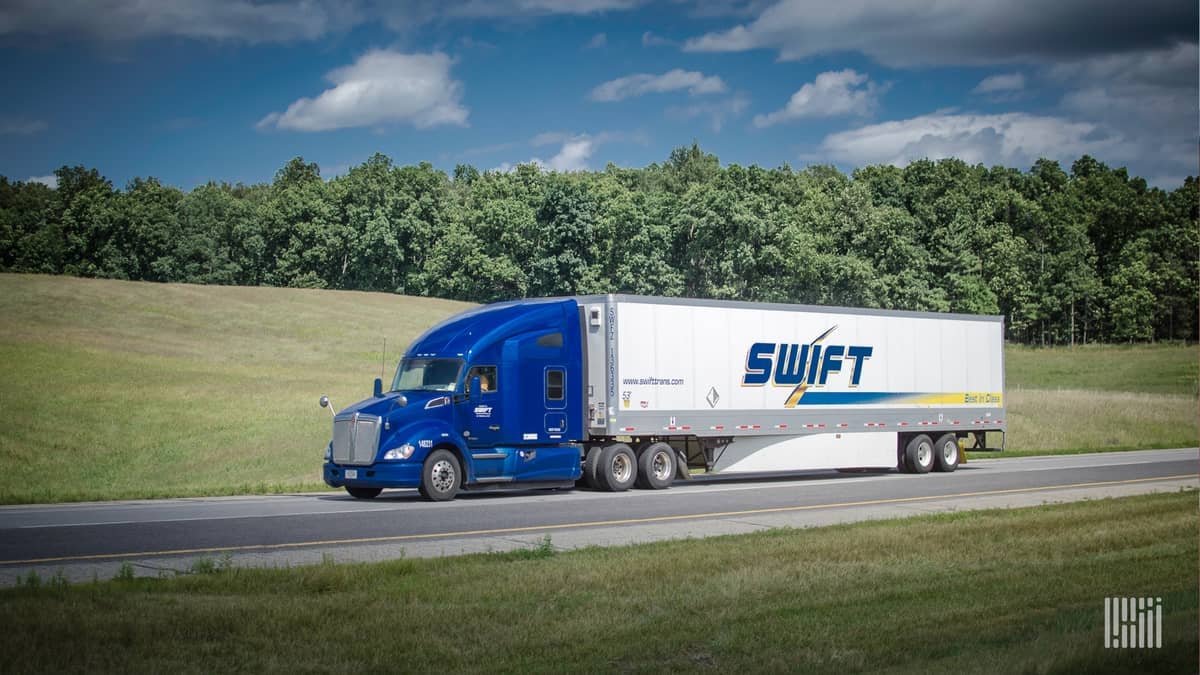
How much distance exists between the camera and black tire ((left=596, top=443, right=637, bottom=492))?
81.6 feet

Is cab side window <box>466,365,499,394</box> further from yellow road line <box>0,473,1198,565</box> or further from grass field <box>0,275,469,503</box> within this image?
grass field <box>0,275,469,503</box>

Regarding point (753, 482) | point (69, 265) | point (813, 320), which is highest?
point (69, 265)

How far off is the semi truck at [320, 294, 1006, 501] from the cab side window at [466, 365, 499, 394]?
0.10ft

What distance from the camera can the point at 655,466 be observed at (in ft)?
84.4

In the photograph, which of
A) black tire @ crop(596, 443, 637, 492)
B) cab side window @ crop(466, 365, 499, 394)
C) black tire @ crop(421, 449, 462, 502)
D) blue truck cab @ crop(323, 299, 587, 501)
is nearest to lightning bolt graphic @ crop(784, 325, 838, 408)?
black tire @ crop(596, 443, 637, 492)

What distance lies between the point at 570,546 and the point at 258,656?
7.01m

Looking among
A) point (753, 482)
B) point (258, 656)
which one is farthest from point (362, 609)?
point (753, 482)

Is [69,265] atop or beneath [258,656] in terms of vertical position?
atop

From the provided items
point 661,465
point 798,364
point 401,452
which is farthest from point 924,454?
point 401,452

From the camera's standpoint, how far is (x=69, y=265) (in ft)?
321

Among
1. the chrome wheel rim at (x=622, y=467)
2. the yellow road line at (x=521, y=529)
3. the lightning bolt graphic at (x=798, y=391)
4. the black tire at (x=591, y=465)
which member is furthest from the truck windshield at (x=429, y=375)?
the lightning bolt graphic at (x=798, y=391)

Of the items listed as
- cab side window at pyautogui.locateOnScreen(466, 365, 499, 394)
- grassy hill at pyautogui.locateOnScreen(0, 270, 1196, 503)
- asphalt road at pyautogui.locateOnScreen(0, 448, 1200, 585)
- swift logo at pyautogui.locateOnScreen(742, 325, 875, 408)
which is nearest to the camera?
asphalt road at pyautogui.locateOnScreen(0, 448, 1200, 585)

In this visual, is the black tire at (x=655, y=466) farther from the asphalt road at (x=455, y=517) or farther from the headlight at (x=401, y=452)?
the headlight at (x=401, y=452)

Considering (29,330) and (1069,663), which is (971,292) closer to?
(29,330)
